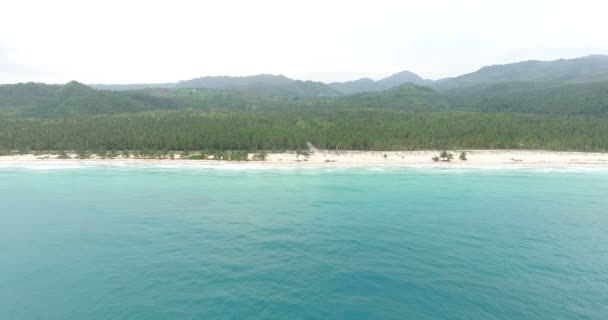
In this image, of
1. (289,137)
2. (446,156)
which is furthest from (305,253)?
(289,137)

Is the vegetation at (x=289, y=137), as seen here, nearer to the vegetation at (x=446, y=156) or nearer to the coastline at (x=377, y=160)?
the coastline at (x=377, y=160)

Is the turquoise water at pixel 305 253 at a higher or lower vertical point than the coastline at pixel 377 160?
lower

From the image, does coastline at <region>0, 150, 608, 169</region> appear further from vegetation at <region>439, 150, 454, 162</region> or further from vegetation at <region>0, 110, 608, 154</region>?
vegetation at <region>0, 110, 608, 154</region>

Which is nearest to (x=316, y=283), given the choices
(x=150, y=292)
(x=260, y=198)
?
(x=150, y=292)

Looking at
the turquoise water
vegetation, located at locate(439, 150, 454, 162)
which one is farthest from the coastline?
the turquoise water

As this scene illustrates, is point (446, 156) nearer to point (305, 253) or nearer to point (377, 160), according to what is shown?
point (377, 160)

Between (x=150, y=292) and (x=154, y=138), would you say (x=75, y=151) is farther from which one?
(x=150, y=292)

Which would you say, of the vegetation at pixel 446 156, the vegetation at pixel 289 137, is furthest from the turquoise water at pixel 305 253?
the vegetation at pixel 289 137
